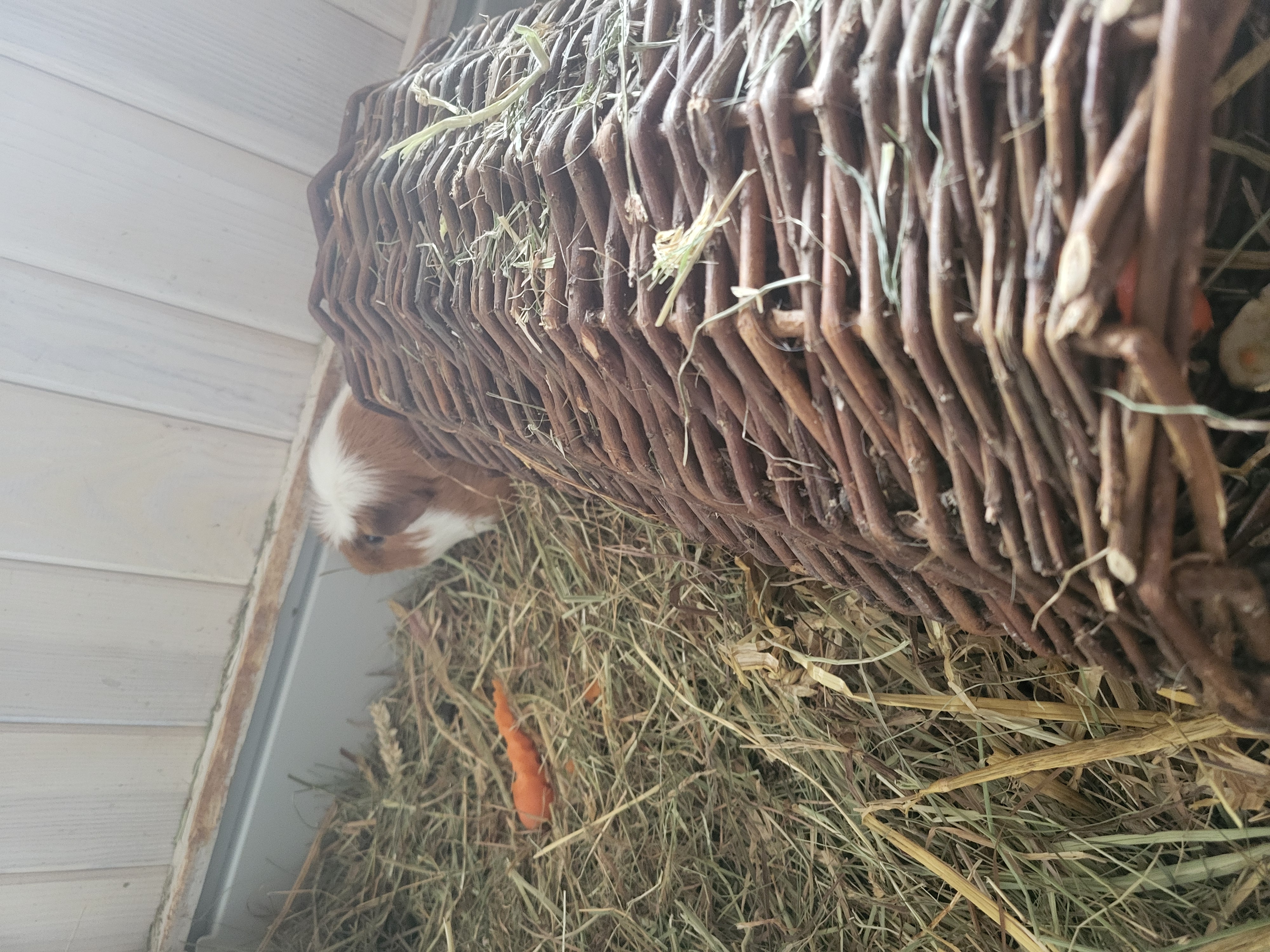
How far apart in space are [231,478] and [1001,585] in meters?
1.38

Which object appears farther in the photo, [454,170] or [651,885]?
[651,885]

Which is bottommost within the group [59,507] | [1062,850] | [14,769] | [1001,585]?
[14,769]

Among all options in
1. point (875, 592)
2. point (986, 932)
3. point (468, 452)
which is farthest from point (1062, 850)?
point (468, 452)

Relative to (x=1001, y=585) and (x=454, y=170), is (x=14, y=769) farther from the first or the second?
(x=1001, y=585)

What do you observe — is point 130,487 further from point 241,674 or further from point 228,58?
point 228,58

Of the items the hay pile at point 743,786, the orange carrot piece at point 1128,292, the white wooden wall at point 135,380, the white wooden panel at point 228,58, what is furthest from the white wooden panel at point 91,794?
the orange carrot piece at point 1128,292

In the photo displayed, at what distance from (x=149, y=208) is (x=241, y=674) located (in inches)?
33.6

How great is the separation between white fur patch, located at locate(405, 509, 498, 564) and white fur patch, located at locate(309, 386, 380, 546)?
10cm

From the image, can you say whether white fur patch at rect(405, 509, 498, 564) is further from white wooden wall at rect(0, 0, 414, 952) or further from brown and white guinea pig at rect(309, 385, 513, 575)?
white wooden wall at rect(0, 0, 414, 952)

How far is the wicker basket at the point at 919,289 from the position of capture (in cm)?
43

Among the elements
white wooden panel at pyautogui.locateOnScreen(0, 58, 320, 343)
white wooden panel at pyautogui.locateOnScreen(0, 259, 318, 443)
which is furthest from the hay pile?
white wooden panel at pyautogui.locateOnScreen(0, 58, 320, 343)

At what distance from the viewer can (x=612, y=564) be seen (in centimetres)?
131

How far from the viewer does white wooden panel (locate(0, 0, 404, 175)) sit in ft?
3.99

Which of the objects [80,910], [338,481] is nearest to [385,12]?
[338,481]
